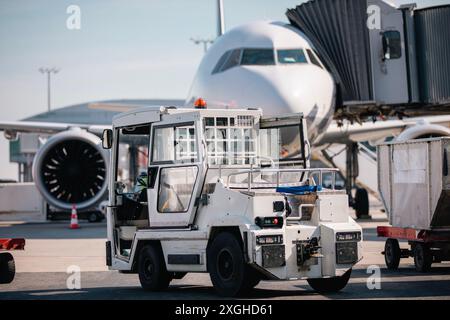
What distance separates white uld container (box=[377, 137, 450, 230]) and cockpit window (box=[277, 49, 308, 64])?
5.12 m

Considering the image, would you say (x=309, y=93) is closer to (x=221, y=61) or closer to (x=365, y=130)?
(x=221, y=61)

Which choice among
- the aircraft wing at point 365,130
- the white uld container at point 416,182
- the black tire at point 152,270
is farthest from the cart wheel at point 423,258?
the aircraft wing at point 365,130

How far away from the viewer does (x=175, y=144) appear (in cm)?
1119

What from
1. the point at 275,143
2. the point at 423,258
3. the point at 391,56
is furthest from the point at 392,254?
the point at 391,56

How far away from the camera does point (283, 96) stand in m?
18.9

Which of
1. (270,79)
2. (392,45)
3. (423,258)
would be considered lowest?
(423,258)

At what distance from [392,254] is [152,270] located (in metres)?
4.23

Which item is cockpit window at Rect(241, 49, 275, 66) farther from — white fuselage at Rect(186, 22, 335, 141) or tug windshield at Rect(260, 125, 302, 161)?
tug windshield at Rect(260, 125, 302, 161)

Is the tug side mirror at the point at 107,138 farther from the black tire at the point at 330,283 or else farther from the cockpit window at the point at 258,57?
the cockpit window at the point at 258,57

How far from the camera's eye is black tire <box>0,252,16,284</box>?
40.3ft

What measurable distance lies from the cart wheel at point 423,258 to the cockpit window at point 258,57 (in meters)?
7.87

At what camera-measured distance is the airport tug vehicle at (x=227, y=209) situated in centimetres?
988

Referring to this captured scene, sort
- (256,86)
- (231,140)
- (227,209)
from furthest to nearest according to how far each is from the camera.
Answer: (256,86), (231,140), (227,209)

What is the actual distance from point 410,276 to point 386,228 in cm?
204
